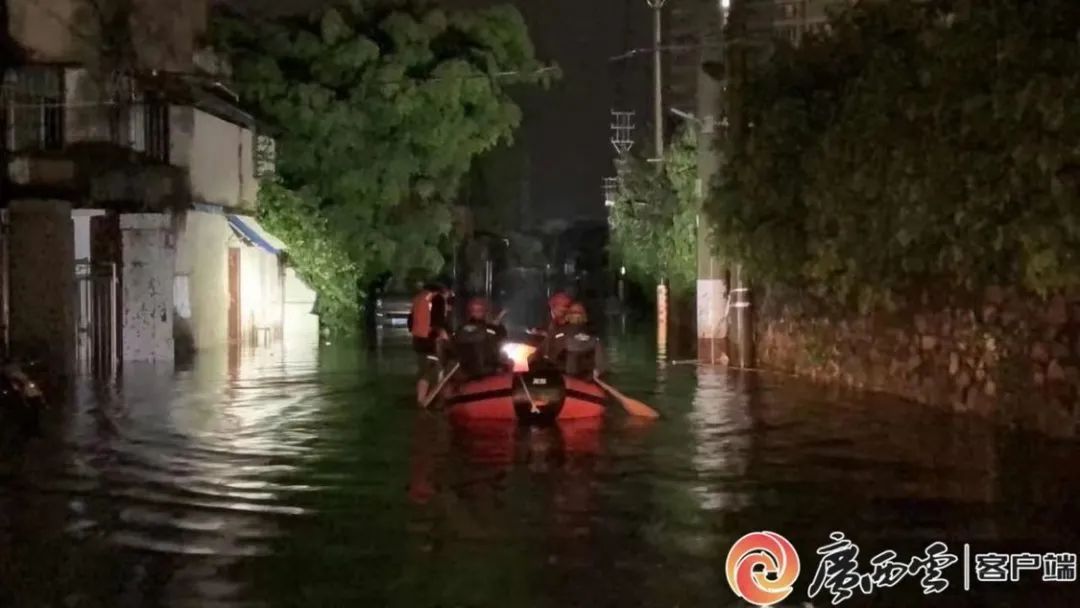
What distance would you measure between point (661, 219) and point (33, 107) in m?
20.4

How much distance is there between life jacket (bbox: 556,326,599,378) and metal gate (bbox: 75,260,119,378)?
10.8m

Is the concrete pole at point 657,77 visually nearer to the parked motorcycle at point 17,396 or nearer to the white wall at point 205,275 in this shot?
the white wall at point 205,275

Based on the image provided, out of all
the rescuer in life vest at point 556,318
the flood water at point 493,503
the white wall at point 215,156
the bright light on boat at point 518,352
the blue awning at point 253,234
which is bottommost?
the flood water at point 493,503

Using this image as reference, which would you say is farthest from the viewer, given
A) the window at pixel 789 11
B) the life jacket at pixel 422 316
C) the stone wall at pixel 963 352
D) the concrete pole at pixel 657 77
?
the concrete pole at pixel 657 77

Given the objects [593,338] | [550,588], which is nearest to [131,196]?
[593,338]

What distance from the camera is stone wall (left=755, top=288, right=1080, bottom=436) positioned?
585 inches

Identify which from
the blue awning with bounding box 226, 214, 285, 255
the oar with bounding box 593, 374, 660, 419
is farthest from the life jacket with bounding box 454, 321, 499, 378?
the blue awning with bounding box 226, 214, 285, 255

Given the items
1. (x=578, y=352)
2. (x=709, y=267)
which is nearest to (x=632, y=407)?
(x=578, y=352)

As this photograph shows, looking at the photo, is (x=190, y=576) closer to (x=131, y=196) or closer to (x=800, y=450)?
(x=800, y=450)

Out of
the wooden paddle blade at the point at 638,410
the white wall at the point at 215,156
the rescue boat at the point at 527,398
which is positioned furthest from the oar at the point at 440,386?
the white wall at the point at 215,156

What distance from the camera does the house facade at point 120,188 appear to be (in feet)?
80.3

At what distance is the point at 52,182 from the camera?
2858cm

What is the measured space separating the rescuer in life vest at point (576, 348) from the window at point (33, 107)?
15.3 meters

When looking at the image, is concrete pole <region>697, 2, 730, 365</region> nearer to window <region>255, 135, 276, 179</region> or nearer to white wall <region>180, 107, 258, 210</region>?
white wall <region>180, 107, 258, 210</region>
